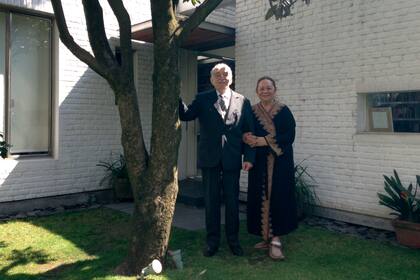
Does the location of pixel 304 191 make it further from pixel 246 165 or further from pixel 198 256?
pixel 198 256

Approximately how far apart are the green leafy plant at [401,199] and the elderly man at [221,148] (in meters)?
1.89

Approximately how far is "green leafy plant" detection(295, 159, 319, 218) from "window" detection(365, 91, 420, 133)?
3.63 ft

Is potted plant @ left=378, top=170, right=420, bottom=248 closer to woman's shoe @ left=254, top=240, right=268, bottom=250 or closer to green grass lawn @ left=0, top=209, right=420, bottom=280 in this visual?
green grass lawn @ left=0, top=209, right=420, bottom=280

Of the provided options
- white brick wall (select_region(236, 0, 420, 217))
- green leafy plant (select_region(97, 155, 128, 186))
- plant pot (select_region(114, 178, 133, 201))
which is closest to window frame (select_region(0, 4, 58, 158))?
green leafy plant (select_region(97, 155, 128, 186))

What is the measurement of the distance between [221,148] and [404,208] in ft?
7.57

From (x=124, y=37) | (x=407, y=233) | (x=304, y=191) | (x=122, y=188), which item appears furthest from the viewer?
(x=122, y=188)

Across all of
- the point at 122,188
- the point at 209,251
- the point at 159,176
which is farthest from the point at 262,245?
the point at 122,188

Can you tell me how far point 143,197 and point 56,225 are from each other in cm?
252

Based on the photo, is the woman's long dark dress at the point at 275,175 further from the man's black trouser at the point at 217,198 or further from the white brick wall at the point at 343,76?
the white brick wall at the point at 343,76

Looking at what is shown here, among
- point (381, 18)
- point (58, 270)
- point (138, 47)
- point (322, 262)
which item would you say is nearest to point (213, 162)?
point (322, 262)

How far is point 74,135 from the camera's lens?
23.6 feet

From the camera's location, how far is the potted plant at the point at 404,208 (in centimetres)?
493

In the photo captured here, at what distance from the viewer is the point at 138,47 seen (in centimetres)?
809

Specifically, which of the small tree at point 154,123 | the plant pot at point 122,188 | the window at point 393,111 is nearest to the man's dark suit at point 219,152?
the small tree at point 154,123
